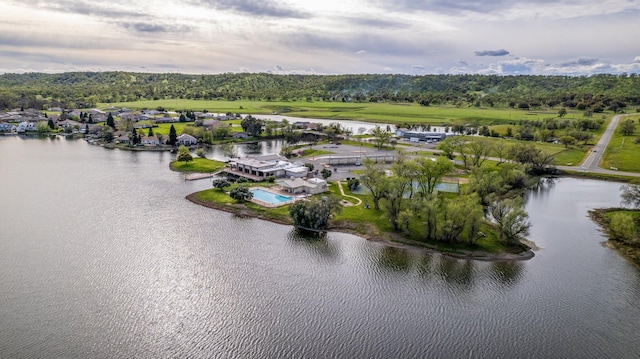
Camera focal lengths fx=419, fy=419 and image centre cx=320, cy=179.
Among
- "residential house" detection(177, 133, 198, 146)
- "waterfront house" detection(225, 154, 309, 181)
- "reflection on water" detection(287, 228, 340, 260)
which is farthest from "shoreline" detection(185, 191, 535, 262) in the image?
"residential house" detection(177, 133, 198, 146)

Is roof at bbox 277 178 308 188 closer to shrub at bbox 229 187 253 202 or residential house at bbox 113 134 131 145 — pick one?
shrub at bbox 229 187 253 202

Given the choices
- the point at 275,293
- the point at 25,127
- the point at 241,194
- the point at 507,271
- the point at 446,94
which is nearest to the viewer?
the point at 275,293

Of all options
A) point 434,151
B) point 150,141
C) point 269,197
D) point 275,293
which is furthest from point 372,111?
point 275,293

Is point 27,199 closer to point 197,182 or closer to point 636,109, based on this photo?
point 197,182

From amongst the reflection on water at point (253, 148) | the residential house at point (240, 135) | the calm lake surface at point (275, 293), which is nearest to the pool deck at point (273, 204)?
the calm lake surface at point (275, 293)

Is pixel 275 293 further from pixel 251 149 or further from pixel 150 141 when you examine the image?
pixel 150 141
